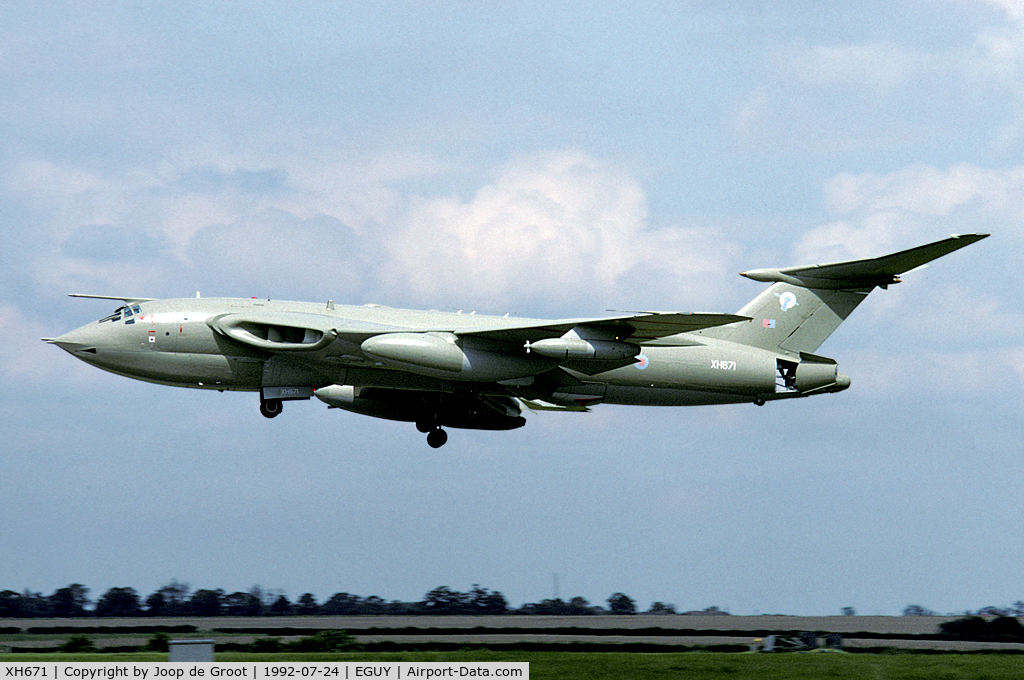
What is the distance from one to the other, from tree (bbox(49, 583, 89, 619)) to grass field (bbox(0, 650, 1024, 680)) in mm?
14753

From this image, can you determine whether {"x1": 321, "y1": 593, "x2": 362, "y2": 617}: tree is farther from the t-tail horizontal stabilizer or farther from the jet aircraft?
the t-tail horizontal stabilizer

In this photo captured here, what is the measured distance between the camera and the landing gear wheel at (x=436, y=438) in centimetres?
3120

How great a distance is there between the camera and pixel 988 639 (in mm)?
27859

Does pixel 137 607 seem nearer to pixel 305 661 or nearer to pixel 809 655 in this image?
pixel 305 661

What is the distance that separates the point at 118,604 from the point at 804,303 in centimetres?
2340

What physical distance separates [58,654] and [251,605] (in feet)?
47.9

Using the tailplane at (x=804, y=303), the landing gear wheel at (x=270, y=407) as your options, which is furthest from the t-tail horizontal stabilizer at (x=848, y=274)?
the landing gear wheel at (x=270, y=407)

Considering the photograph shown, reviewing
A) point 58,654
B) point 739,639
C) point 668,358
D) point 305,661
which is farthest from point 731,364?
point 58,654

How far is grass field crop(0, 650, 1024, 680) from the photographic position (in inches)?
788

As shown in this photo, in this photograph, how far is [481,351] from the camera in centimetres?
2636

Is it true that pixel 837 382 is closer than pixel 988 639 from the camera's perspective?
No

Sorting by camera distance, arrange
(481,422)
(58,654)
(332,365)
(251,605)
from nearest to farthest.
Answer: (58,654) < (332,365) < (481,422) < (251,605)

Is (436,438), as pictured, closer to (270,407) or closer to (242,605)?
(270,407)

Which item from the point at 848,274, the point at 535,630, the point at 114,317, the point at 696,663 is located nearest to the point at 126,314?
the point at 114,317
